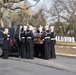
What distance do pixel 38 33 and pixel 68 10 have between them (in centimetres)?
3452

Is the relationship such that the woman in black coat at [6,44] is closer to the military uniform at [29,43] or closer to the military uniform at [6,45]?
the military uniform at [6,45]

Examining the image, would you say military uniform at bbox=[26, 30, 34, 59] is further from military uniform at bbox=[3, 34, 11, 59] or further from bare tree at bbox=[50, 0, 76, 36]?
bare tree at bbox=[50, 0, 76, 36]

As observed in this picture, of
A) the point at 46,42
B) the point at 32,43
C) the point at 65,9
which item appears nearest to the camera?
the point at 46,42

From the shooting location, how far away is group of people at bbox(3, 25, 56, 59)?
17084mm

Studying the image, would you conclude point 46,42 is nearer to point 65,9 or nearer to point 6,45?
point 6,45

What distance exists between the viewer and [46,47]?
17.2 metres

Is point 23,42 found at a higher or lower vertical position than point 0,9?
lower

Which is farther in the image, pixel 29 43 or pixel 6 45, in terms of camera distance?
pixel 6 45

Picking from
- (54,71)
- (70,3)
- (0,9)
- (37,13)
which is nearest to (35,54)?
(54,71)

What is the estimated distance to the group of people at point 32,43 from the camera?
1708 centimetres

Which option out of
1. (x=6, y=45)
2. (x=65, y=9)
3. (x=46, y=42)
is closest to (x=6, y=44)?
(x=6, y=45)

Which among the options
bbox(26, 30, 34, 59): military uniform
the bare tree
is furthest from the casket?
the bare tree

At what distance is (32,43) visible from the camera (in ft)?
58.0

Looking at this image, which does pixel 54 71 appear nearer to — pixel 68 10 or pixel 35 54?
pixel 35 54
